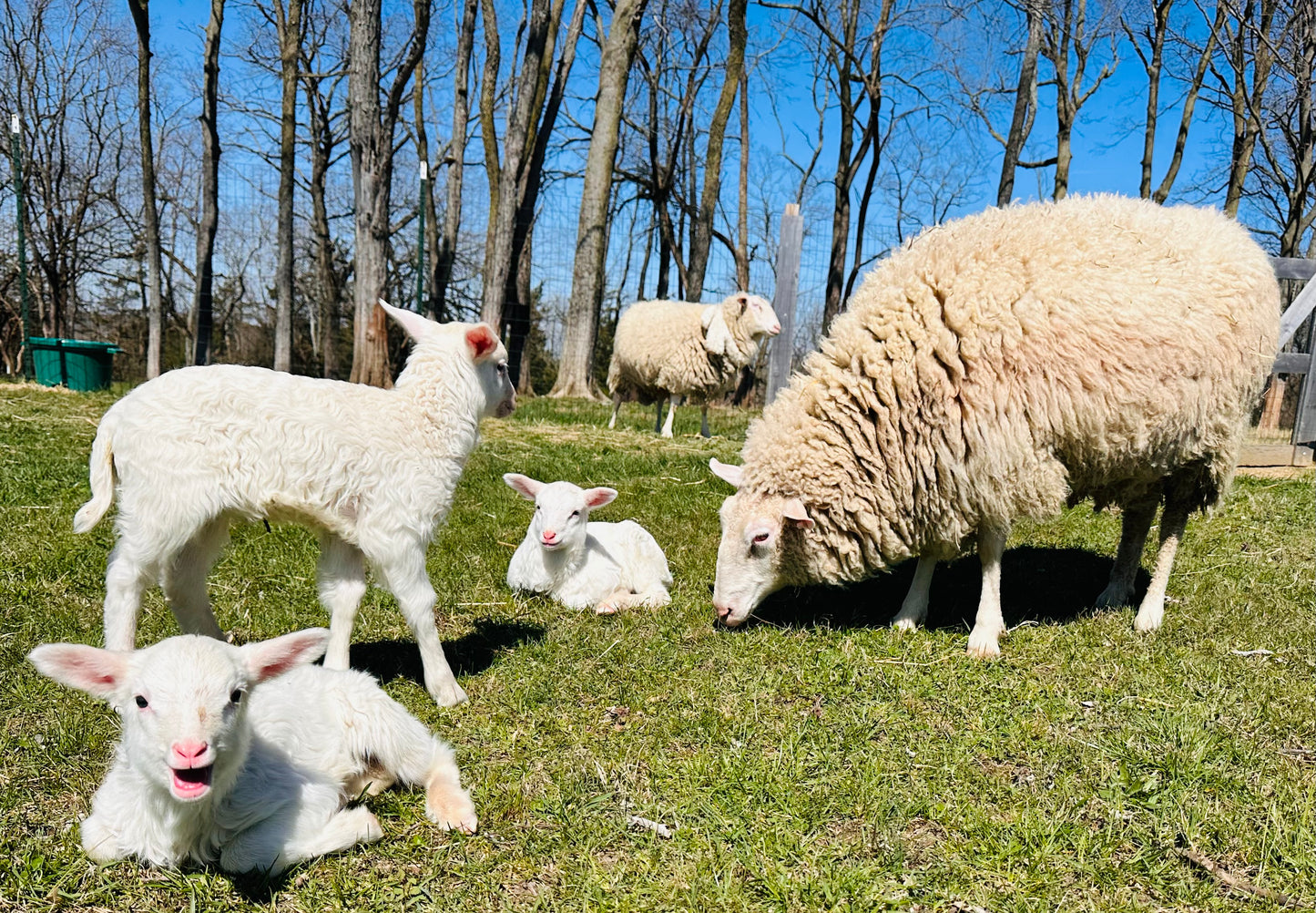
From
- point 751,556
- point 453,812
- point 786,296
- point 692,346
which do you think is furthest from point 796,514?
point 692,346

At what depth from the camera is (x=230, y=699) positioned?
2.14 metres

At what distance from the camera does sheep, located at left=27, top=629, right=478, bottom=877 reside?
206cm

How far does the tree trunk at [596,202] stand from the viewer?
14180 mm

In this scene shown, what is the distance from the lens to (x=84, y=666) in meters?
2.13

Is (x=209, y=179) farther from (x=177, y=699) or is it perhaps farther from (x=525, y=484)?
(x=177, y=699)

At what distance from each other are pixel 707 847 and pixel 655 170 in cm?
2404

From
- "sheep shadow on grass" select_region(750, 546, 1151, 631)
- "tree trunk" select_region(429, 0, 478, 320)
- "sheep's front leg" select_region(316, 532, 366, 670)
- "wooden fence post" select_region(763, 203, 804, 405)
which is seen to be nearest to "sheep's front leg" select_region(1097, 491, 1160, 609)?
"sheep shadow on grass" select_region(750, 546, 1151, 631)

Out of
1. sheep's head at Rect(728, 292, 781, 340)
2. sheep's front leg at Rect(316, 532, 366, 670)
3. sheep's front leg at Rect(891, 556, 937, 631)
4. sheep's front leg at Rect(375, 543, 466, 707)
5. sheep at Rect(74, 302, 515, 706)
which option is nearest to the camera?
sheep at Rect(74, 302, 515, 706)

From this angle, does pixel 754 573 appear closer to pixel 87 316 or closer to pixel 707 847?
pixel 707 847

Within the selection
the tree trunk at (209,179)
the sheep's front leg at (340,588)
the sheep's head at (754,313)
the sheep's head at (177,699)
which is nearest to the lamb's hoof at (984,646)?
the sheep's front leg at (340,588)

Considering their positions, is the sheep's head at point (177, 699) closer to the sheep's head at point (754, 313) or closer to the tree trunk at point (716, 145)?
the sheep's head at point (754, 313)

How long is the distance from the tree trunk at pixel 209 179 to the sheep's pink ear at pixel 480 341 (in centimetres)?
1211

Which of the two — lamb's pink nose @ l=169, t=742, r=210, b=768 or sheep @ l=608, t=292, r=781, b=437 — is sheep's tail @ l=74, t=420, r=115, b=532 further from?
sheep @ l=608, t=292, r=781, b=437

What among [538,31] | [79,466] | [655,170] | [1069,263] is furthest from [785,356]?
[655,170]
